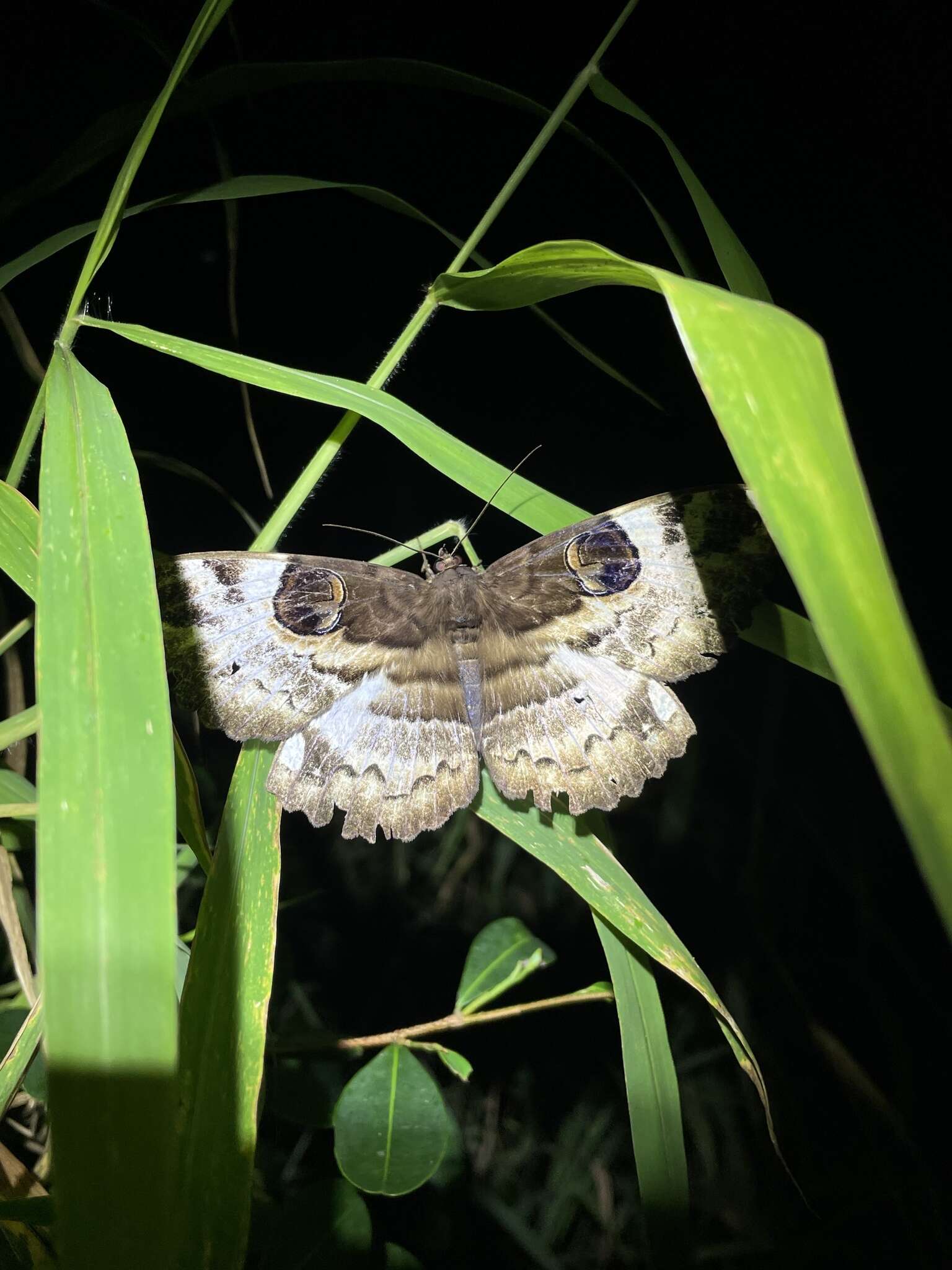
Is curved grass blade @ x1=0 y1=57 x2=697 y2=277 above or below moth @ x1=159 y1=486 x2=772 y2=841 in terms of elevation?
above

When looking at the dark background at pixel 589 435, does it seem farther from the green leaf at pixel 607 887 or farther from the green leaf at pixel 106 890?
the green leaf at pixel 106 890

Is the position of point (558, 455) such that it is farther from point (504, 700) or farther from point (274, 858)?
point (274, 858)

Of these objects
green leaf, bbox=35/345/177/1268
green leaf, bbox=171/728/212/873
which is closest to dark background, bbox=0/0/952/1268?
green leaf, bbox=171/728/212/873

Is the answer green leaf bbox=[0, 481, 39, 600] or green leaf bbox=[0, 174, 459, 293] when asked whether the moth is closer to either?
green leaf bbox=[0, 481, 39, 600]

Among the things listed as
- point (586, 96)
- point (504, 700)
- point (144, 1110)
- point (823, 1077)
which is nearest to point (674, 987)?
point (823, 1077)

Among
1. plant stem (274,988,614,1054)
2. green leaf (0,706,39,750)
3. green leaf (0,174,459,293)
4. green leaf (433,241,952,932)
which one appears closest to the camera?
green leaf (433,241,952,932)

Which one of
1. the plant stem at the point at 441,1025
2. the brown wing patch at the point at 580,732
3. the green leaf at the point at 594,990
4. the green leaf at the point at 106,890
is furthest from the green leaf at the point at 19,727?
the green leaf at the point at 594,990

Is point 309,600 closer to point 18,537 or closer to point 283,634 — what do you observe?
point 283,634
